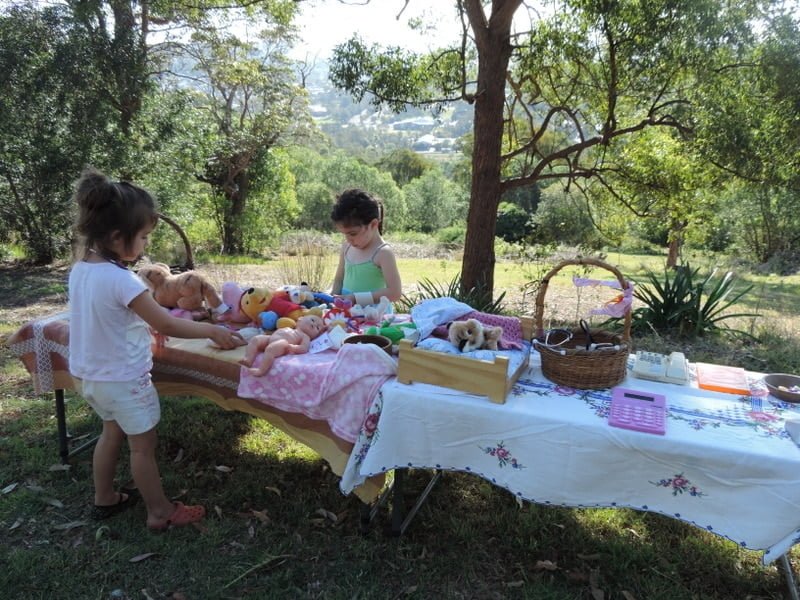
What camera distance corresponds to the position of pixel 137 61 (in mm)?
8742

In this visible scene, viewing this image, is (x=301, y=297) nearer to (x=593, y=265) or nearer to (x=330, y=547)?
(x=330, y=547)

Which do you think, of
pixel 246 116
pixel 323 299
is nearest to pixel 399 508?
pixel 323 299

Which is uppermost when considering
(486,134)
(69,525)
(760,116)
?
(760,116)

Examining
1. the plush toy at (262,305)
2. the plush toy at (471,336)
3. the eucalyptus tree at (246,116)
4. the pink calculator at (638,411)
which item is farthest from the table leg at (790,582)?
the eucalyptus tree at (246,116)

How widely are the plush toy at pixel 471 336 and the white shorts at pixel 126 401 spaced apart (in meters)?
1.47

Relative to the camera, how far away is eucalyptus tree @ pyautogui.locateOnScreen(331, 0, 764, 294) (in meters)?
4.85

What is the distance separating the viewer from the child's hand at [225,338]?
249 centimetres

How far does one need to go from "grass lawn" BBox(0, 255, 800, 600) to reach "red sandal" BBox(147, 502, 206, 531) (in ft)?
0.17

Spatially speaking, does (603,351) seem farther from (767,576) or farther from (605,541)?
(767,576)

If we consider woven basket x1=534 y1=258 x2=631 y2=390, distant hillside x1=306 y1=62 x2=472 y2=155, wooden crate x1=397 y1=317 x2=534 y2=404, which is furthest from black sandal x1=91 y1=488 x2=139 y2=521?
distant hillside x1=306 y1=62 x2=472 y2=155

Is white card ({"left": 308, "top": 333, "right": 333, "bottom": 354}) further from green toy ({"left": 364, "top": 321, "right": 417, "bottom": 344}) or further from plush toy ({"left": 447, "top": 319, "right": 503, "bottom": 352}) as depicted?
plush toy ({"left": 447, "top": 319, "right": 503, "bottom": 352})

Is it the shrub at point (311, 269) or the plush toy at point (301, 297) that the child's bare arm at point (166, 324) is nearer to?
the plush toy at point (301, 297)

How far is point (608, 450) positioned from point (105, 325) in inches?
83.8

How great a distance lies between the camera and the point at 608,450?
6.01 ft
